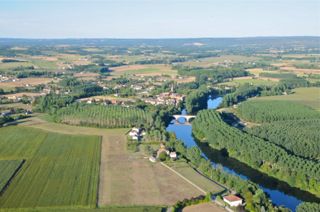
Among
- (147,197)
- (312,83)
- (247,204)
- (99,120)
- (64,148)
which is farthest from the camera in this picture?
(312,83)

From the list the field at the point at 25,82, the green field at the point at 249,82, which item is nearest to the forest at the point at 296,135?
the green field at the point at 249,82

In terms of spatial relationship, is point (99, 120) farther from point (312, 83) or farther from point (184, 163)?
point (312, 83)

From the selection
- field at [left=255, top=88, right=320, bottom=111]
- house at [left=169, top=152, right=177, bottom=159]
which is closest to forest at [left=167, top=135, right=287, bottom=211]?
house at [left=169, top=152, right=177, bottom=159]

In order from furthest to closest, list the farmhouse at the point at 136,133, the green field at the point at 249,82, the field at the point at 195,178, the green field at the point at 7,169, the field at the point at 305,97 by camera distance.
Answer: the green field at the point at 249,82, the field at the point at 305,97, the farmhouse at the point at 136,133, the green field at the point at 7,169, the field at the point at 195,178

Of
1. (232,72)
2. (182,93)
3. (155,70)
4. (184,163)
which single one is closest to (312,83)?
(232,72)

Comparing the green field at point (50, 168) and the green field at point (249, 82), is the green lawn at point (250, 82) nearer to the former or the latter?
the green field at point (249, 82)

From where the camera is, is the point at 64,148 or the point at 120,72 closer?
the point at 64,148
